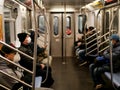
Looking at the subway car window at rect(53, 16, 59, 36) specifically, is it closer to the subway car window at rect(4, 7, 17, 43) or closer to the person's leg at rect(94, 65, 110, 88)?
the subway car window at rect(4, 7, 17, 43)

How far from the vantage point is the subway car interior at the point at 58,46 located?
2.74 m

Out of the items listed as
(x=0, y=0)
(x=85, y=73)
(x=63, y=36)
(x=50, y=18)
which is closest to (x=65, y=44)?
→ (x=63, y=36)

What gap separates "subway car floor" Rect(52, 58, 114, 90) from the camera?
5104 mm

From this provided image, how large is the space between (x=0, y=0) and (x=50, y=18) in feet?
18.2

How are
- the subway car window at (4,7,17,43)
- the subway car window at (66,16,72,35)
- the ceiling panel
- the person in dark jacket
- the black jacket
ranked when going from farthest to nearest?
1. the subway car window at (66,16,72,35)
2. the ceiling panel
3. the subway car window at (4,7,17,43)
4. the person in dark jacket
5. the black jacket

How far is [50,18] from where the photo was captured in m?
9.55

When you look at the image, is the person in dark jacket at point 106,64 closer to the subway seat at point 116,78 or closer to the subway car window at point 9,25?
the subway seat at point 116,78

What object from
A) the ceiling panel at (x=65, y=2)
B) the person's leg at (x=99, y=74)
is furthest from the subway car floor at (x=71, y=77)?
the ceiling panel at (x=65, y=2)

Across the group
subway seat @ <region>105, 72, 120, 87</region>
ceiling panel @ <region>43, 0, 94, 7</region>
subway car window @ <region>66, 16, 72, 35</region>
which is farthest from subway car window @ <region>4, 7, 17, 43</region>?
subway car window @ <region>66, 16, 72, 35</region>

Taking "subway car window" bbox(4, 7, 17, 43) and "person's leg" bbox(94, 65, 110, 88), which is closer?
"person's leg" bbox(94, 65, 110, 88)

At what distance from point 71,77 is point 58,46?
3.80 m

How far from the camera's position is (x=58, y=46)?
31.9 feet

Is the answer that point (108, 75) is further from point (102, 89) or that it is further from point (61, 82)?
point (61, 82)

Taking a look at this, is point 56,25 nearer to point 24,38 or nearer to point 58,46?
point 58,46
